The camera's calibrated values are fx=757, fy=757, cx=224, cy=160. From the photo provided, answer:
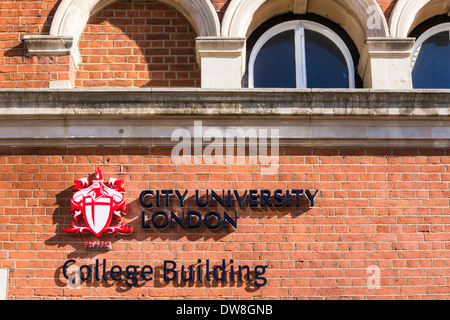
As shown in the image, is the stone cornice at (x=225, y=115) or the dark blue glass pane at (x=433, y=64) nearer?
the stone cornice at (x=225, y=115)

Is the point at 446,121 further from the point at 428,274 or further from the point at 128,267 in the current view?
the point at 128,267

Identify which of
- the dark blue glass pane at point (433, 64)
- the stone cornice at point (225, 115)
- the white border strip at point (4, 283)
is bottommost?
the white border strip at point (4, 283)

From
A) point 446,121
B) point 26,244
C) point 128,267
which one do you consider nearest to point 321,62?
point 446,121

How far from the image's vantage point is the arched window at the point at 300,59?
324 inches

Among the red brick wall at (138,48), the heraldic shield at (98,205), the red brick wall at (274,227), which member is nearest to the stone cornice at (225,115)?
the red brick wall at (274,227)

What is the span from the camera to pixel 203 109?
24.4 feet

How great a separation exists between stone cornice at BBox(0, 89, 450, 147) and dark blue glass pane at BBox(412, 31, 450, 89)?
850 millimetres

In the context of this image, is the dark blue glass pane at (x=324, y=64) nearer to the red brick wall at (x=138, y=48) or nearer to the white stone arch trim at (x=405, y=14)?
the white stone arch trim at (x=405, y=14)

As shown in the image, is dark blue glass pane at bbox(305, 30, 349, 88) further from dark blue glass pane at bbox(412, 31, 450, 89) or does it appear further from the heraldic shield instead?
the heraldic shield

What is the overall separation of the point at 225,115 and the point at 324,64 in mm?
1503

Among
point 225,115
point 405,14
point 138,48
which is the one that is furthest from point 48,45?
point 405,14

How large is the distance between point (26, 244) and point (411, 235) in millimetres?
3695

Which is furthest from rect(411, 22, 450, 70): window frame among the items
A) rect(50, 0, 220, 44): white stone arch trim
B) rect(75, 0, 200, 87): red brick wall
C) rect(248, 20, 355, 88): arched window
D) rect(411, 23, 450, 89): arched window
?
rect(75, 0, 200, 87): red brick wall
